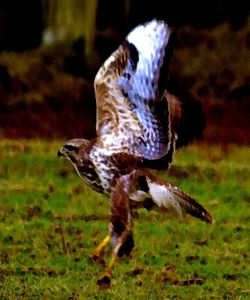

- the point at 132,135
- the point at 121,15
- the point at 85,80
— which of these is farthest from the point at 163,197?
the point at 121,15

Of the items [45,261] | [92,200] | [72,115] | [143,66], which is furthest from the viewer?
[72,115]

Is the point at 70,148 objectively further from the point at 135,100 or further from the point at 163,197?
the point at 163,197

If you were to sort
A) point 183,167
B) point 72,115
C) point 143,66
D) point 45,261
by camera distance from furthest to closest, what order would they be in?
point 72,115
point 183,167
point 45,261
point 143,66

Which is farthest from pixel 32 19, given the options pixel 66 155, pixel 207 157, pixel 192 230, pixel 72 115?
pixel 66 155

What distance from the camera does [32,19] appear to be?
965 inches

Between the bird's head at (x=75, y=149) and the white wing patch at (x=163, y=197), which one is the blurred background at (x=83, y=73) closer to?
the bird's head at (x=75, y=149)

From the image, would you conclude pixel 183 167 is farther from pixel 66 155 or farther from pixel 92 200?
pixel 66 155

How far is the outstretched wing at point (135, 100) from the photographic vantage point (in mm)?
8656

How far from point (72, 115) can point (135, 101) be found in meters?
11.9

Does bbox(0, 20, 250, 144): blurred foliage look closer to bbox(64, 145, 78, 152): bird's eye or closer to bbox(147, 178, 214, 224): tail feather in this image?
bbox(64, 145, 78, 152): bird's eye

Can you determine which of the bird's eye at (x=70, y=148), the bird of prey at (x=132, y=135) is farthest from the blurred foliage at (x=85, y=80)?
the bird of prey at (x=132, y=135)

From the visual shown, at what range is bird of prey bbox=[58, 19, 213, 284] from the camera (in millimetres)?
8641

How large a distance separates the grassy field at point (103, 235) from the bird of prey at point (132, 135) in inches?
17.6

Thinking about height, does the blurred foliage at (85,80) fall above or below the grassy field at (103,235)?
below
